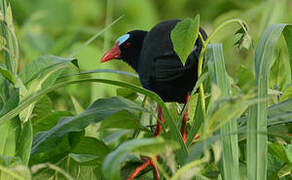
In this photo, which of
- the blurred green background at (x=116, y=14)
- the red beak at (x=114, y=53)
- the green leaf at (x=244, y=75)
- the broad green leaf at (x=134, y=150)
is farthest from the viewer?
the blurred green background at (x=116, y=14)

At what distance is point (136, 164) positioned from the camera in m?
1.98

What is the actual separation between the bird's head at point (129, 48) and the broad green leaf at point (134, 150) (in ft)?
5.62

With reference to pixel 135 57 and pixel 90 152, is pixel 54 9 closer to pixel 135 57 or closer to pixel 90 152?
pixel 135 57

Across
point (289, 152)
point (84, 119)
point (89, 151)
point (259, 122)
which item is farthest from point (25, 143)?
point (289, 152)

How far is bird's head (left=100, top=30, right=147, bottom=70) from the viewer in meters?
2.91

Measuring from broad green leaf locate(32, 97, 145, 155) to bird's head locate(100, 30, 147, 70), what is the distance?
47.1 inches

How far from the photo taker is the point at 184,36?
60.2 inches

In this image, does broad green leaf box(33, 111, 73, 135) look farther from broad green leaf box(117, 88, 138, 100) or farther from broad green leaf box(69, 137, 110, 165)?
broad green leaf box(117, 88, 138, 100)

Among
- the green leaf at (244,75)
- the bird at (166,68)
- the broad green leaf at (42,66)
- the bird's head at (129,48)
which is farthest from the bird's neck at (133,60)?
the broad green leaf at (42,66)

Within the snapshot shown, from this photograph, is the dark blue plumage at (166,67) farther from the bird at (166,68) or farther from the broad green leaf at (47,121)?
the broad green leaf at (47,121)

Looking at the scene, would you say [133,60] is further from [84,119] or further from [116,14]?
[116,14]

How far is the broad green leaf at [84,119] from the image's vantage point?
1.68 meters

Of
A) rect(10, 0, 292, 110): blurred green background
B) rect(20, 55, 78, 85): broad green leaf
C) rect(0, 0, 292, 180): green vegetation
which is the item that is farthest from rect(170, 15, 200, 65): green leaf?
rect(10, 0, 292, 110): blurred green background

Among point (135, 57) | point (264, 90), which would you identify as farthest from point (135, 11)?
point (264, 90)
